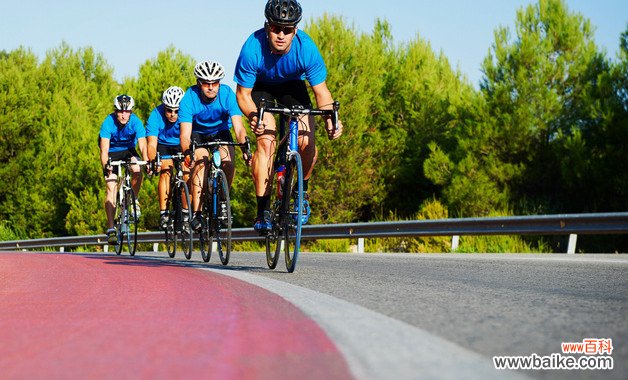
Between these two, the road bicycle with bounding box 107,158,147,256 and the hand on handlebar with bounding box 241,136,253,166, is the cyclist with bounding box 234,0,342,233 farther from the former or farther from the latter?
the road bicycle with bounding box 107,158,147,256

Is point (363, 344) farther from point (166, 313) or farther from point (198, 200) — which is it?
point (198, 200)

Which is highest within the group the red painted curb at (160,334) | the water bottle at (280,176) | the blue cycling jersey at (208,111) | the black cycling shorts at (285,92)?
the blue cycling jersey at (208,111)

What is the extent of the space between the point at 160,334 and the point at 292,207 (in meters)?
4.31

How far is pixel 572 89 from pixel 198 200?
23.0 meters

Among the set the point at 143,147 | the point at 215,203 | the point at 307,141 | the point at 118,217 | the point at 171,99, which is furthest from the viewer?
the point at 118,217

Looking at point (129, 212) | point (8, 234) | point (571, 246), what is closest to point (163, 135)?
point (129, 212)

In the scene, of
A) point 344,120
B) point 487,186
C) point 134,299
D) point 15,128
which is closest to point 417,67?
point 344,120

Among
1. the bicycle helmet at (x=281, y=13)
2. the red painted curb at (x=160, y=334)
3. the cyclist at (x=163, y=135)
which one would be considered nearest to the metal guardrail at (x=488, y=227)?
the cyclist at (x=163, y=135)

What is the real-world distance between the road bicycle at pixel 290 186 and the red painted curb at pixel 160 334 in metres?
1.26

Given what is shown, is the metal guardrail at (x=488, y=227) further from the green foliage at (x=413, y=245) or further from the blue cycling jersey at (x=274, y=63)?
the blue cycling jersey at (x=274, y=63)

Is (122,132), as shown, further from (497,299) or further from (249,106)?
(497,299)

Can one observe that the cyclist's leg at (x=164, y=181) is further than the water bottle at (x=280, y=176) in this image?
Yes

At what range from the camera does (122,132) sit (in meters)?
14.5

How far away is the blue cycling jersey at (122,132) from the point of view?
14.4 m
